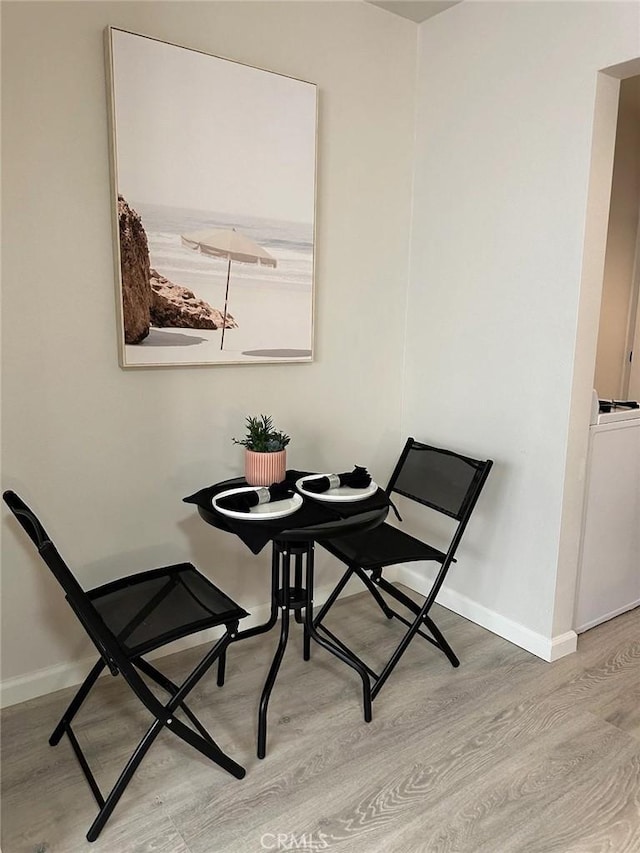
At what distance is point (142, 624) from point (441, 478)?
134cm

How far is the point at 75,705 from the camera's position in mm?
1957

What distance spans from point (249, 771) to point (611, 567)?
1.80 m

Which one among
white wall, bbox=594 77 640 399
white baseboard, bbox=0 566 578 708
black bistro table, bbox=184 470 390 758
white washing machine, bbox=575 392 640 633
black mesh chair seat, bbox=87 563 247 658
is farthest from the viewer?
white wall, bbox=594 77 640 399

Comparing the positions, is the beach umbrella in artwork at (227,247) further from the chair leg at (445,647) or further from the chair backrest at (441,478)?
the chair leg at (445,647)

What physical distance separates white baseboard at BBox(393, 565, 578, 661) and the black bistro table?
81 cm

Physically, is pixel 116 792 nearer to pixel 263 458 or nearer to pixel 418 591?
pixel 263 458

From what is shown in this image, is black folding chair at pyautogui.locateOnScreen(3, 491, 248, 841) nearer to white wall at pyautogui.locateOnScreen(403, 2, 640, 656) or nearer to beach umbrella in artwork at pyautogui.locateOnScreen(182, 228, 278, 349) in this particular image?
beach umbrella in artwork at pyautogui.locateOnScreen(182, 228, 278, 349)

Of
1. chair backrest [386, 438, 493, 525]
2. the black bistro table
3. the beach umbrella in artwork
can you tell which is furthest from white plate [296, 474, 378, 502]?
the beach umbrella in artwork

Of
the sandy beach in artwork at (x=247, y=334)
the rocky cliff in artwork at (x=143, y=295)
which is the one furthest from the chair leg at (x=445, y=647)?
the rocky cliff in artwork at (x=143, y=295)

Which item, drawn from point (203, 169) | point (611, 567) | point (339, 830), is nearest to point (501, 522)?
point (611, 567)

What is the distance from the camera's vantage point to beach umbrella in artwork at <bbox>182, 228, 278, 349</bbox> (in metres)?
2.29

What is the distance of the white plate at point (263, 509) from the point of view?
6.40 feet

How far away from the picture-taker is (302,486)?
2221 mm

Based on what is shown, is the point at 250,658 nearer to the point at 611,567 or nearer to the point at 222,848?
the point at 222,848
